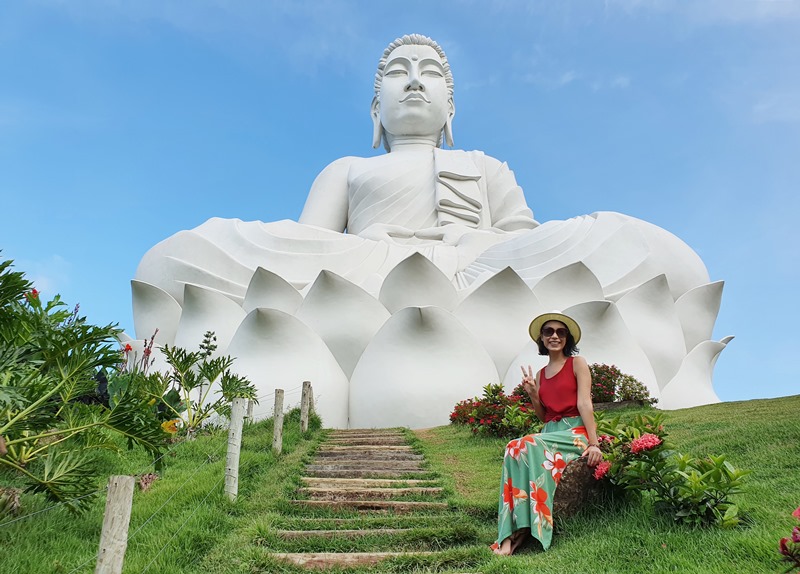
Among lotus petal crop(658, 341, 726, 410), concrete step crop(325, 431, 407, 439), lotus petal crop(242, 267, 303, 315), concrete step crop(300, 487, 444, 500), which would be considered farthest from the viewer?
lotus petal crop(658, 341, 726, 410)

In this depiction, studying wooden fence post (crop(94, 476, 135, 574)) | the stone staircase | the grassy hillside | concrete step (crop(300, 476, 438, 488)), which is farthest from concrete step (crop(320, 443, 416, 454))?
wooden fence post (crop(94, 476, 135, 574))

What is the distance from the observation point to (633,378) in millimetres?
9992

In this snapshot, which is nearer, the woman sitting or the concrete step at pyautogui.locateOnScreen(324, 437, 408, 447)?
the woman sitting

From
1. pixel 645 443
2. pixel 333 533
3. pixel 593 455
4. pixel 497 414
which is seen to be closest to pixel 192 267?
pixel 497 414

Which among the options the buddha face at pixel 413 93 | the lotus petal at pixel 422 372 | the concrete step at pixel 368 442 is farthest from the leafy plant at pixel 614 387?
→ the buddha face at pixel 413 93

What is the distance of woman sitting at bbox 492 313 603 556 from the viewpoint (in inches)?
164

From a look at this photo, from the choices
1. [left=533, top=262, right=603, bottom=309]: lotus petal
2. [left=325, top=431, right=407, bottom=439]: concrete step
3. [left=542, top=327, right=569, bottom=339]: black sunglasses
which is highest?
[left=533, top=262, right=603, bottom=309]: lotus petal

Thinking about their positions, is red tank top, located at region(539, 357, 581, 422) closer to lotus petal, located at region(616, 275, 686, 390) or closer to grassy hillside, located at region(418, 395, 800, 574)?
grassy hillside, located at region(418, 395, 800, 574)

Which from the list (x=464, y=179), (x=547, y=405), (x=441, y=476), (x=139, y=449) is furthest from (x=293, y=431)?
(x=464, y=179)

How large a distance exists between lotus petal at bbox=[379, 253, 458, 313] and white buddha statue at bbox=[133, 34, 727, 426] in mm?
18

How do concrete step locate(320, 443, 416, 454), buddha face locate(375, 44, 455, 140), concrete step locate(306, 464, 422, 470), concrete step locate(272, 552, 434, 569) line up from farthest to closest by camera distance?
buddha face locate(375, 44, 455, 140), concrete step locate(320, 443, 416, 454), concrete step locate(306, 464, 422, 470), concrete step locate(272, 552, 434, 569)

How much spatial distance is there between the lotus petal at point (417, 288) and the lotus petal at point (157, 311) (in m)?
3.93

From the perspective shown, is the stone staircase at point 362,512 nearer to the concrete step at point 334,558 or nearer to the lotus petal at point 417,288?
the concrete step at point 334,558

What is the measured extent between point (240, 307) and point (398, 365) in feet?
10.5
